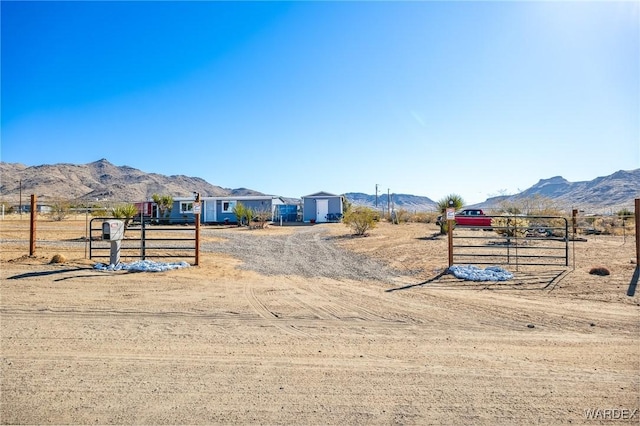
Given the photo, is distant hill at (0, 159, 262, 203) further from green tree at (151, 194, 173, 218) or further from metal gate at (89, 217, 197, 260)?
metal gate at (89, 217, 197, 260)

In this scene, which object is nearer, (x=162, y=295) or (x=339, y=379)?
(x=339, y=379)

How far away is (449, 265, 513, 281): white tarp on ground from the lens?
949cm

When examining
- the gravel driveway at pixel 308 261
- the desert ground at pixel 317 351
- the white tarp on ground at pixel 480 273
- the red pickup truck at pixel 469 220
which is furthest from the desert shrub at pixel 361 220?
the desert ground at pixel 317 351

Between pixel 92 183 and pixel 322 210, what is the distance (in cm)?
11314

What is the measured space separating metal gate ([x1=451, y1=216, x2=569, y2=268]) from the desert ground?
1.89 meters

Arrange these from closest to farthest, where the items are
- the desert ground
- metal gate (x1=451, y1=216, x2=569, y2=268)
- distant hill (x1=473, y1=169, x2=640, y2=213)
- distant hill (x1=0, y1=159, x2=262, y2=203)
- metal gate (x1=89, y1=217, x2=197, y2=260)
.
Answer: the desert ground
metal gate (x1=451, y1=216, x2=569, y2=268)
metal gate (x1=89, y1=217, x2=197, y2=260)
distant hill (x1=473, y1=169, x2=640, y2=213)
distant hill (x1=0, y1=159, x2=262, y2=203)

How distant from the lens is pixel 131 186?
121 m

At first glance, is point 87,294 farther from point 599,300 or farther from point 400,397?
point 599,300

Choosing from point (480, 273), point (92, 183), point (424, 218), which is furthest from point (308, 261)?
point (92, 183)

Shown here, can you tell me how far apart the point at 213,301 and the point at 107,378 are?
335 centimetres

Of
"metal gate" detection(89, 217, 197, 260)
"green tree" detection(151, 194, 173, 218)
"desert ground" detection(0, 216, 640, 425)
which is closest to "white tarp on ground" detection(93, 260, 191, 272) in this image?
"metal gate" detection(89, 217, 197, 260)

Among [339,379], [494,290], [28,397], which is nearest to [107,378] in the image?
[28,397]

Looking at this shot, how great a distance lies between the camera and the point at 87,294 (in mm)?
7711

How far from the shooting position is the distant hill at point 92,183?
10294 cm
